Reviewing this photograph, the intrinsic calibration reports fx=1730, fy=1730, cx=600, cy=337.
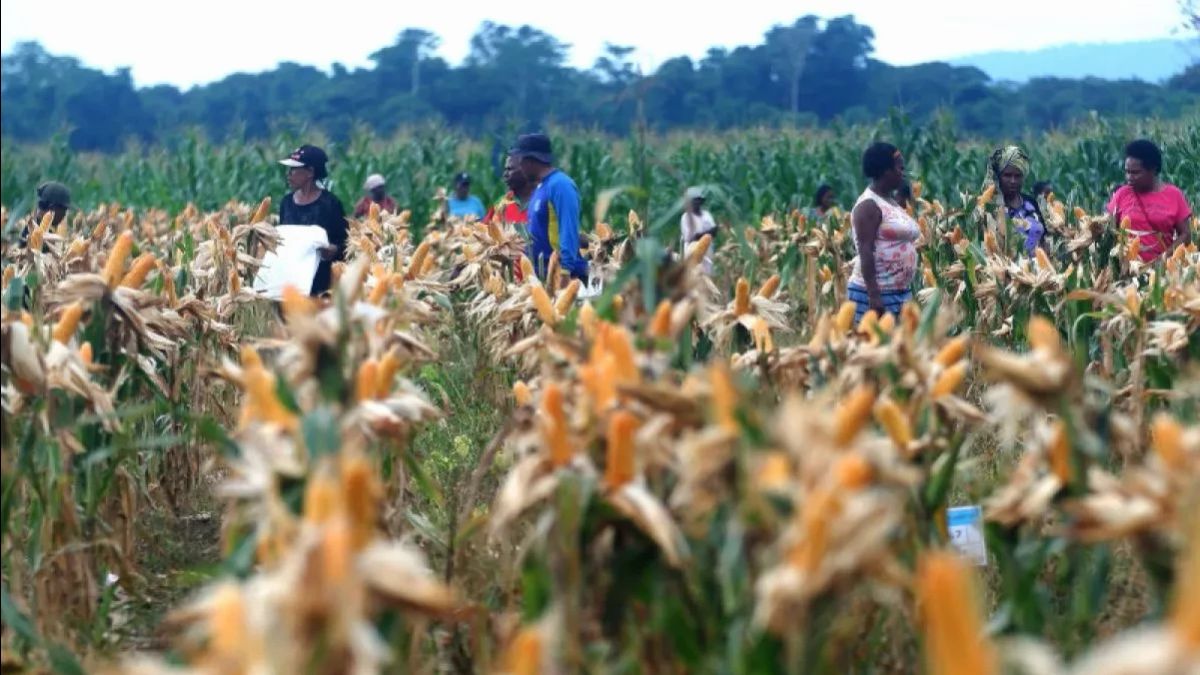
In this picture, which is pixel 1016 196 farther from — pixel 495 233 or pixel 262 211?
pixel 262 211

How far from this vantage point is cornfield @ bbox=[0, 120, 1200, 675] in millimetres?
2465

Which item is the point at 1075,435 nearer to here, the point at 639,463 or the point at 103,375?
the point at 639,463

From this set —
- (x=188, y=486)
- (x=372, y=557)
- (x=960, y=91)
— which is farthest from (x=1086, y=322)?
(x=960, y=91)

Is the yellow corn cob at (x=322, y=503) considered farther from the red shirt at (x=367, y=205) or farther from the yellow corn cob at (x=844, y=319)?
the red shirt at (x=367, y=205)

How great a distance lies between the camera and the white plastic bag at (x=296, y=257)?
28.0 feet

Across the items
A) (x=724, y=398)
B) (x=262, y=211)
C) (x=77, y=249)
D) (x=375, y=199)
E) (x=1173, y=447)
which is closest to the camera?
(x=1173, y=447)

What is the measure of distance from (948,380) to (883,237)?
375 cm

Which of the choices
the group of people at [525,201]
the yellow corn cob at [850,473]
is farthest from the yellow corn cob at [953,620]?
the group of people at [525,201]

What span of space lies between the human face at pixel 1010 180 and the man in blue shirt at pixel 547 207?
A: 105 inches

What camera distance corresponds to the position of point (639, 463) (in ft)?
10.4

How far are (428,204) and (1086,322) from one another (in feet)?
49.2

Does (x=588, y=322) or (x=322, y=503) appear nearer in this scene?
(x=322, y=503)

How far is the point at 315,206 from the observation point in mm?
9391

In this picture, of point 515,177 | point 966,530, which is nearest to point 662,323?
point 966,530
